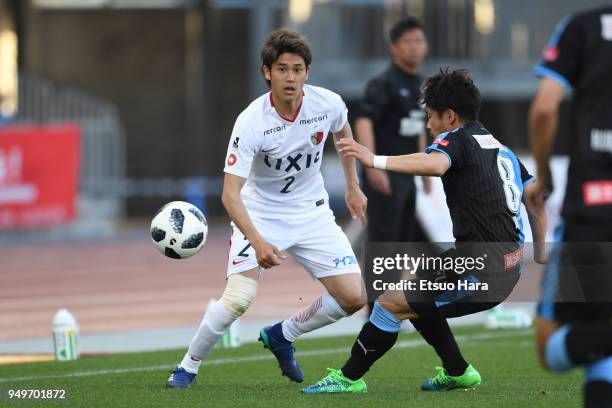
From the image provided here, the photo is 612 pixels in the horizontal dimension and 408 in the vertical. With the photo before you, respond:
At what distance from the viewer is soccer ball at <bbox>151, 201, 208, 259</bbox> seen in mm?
7730

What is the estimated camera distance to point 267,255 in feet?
22.3

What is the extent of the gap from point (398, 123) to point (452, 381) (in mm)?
3685

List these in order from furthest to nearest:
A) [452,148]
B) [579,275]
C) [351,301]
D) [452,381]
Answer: [351,301]
[452,381]
[452,148]
[579,275]

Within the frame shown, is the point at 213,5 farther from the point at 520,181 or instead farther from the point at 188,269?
the point at 520,181

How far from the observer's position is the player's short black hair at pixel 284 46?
7.32 metres

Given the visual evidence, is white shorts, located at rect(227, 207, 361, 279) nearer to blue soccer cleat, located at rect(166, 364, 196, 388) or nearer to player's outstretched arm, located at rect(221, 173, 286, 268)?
player's outstretched arm, located at rect(221, 173, 286, 268)

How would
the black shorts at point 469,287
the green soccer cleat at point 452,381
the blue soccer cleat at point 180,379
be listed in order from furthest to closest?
1. the blue soccer cleat at point 180,379
2. the green soccer cleat at point 452,381
3. the black shorts at point 469,287

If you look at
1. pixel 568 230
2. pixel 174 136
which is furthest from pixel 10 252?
pixel 568 230

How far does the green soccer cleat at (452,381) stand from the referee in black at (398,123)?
318 cm

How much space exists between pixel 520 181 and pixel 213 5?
70.1ft

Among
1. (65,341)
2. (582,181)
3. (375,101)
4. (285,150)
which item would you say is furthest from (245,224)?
(375,101)

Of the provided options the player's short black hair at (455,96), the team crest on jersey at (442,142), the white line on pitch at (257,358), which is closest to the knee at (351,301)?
the player's short black hair at (455,96)

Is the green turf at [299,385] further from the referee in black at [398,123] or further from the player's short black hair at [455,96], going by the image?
the player's short black hair at [455,96]

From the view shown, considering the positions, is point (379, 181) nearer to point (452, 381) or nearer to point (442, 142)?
point (452, 381)
